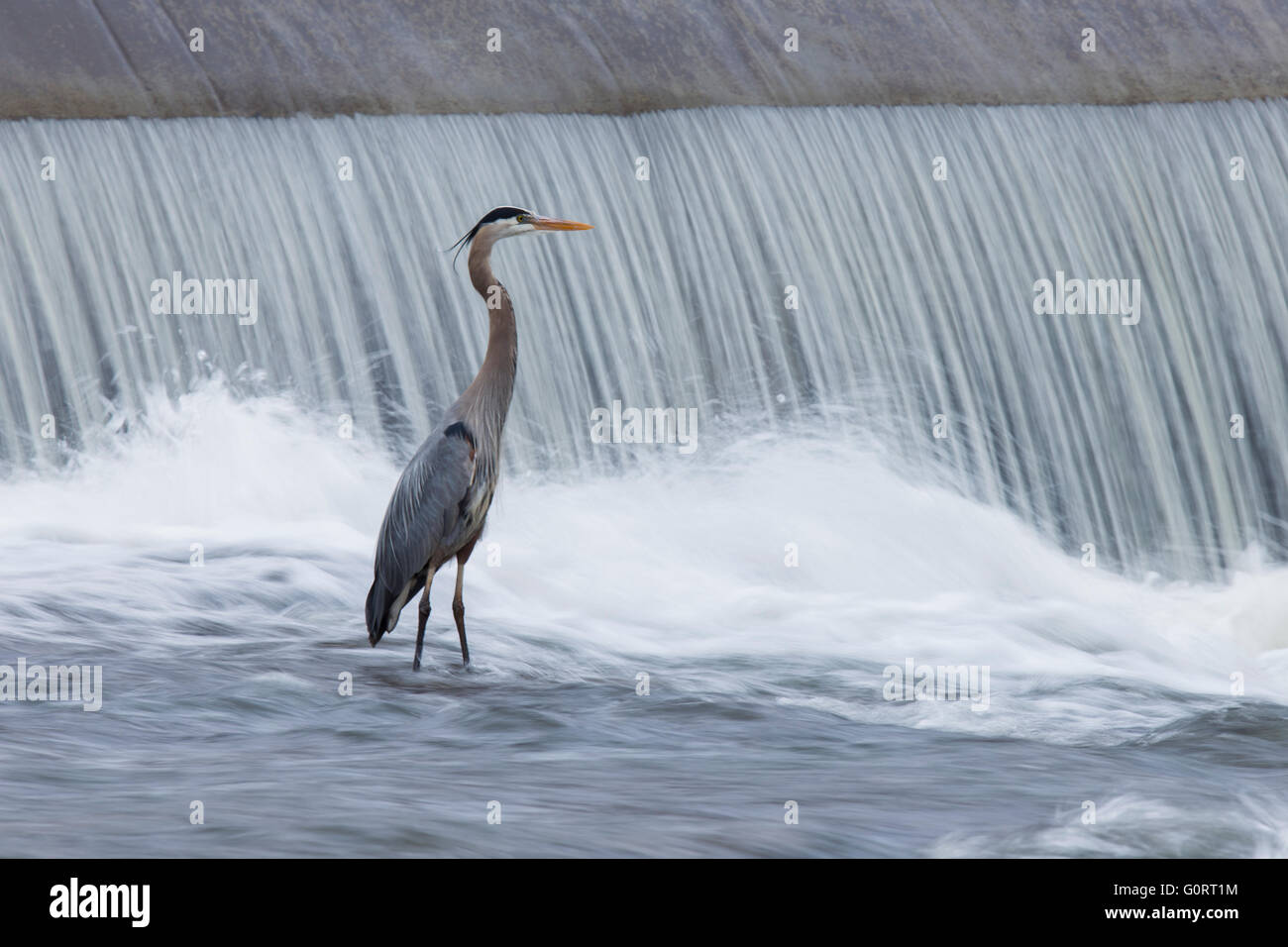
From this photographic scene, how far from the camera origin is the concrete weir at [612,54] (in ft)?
35.3

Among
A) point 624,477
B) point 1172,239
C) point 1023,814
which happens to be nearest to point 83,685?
point 1023,814

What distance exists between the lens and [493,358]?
24.7 feet

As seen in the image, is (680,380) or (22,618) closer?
(22,618)

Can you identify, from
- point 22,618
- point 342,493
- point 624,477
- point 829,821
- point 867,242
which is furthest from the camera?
point 867,242

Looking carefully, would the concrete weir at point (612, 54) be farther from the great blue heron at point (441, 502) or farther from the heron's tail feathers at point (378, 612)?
the heron's tail feathers at point (378, 612)

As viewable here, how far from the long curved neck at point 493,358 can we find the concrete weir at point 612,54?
12.9 ft

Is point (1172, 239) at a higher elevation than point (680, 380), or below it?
higher

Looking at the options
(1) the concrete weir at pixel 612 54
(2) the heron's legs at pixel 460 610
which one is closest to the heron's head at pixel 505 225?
(2) the heron's legs at pixel 460 610

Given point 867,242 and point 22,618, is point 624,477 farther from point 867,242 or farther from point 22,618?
point 22,618

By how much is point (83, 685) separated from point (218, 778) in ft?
5.05

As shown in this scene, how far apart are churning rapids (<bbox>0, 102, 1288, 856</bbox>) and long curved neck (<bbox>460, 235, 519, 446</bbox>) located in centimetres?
110

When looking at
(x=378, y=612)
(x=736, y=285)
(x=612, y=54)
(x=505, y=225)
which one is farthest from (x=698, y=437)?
(x=378, y=612)

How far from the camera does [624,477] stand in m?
10.6
